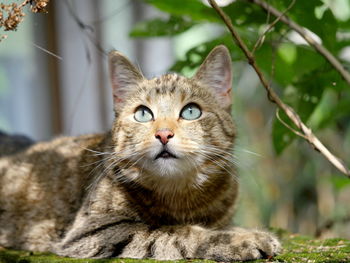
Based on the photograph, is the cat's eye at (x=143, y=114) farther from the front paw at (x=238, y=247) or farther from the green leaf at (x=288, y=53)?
the green leaf at (x=288, y=53)

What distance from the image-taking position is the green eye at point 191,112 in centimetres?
248

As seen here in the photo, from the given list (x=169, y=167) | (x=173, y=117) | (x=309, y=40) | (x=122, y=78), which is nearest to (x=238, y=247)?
(x=169, y=167)

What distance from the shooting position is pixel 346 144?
191 inches

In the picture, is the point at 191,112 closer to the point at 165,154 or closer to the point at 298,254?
the point at 165,154

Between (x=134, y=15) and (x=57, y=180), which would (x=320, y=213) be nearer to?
(x=57, y=180)

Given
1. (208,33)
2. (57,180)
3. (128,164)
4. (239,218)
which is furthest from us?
(208,33)

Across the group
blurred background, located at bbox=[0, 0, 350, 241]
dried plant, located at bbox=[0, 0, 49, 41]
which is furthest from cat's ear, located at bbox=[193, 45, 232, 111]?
dried plant, located at bbox=[0, 0, 49, 41]

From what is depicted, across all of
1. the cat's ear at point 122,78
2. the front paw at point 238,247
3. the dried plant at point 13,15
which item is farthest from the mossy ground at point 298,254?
the dried plant at point 13,15

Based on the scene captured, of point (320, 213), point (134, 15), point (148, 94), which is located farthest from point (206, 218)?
point (134, 15)

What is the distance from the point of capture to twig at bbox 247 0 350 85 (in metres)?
2.19

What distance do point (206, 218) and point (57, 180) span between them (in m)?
0.79

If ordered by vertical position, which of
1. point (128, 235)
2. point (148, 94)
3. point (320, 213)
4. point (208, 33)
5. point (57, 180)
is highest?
point (208, 33)

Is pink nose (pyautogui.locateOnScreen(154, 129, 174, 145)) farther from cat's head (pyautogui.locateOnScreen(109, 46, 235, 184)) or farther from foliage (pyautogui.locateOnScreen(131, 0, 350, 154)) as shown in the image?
foliage (pyautogui.locateOnScreen(131, 0, 350, 154))

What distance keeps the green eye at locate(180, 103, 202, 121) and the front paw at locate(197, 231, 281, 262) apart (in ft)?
1.81
